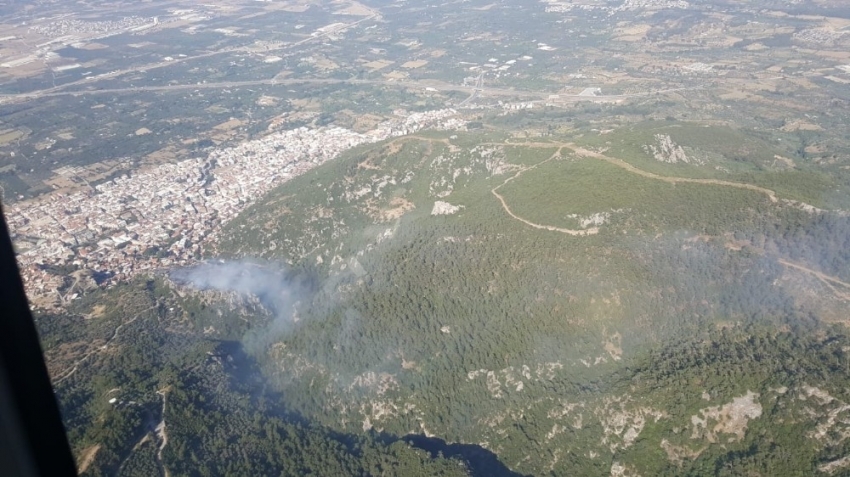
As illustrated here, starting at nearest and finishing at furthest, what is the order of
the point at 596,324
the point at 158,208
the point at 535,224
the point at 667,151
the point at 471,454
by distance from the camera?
the point at 471,454 → the point at 596,324 → the point at 535,224 → the point at 667,151 → the point at 158,208

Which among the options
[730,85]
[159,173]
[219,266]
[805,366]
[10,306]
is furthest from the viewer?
[730,85]

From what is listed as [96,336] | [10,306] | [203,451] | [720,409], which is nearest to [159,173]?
[96,336]

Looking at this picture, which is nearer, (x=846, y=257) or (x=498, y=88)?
(x=846, y=257)

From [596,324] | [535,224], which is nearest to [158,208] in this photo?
[535,224]

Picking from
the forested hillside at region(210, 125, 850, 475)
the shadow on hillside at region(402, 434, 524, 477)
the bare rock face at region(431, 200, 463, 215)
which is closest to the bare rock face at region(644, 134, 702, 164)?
the forested hillside at region(210, 125, 850, 475)

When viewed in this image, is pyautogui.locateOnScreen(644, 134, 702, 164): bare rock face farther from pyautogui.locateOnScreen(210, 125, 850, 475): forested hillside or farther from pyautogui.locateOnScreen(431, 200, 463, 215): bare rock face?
pyautogui.locateOnScreen(431, 200, 463, 215): bare rock face

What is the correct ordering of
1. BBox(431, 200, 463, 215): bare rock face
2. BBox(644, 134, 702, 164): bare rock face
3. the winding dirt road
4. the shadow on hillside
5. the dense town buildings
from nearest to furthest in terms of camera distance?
1. the shadow on hillside
2. the winding dirt road
3. BBox(431, 200, 463, 215): bare rock face
4. BBox(644, 134, 702, 164): bare rock face
5. the dense town buildings

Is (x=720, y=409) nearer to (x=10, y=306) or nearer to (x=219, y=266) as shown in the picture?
(x=10, y=306)

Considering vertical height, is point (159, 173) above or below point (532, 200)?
below

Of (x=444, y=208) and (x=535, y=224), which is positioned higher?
(x=535, y=224)

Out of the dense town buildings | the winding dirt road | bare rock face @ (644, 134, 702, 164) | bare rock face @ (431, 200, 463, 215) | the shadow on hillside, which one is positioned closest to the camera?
the shadow on hillside

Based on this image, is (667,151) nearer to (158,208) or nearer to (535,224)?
(535,224)
